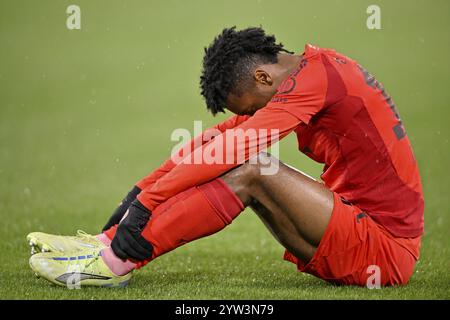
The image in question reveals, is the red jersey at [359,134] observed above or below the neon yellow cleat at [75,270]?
above

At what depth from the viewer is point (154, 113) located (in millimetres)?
13180

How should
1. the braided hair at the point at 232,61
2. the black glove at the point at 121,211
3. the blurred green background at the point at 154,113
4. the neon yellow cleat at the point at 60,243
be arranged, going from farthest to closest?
the blurred green background at the point at 154,113, the black glove at the point at 121,211, the neon yellow cleat at the point at 60,243, the braided hair at the point at 232,61

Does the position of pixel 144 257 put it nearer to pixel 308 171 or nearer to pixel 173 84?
pixel 308 171

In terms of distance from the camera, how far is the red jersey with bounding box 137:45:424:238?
4.23 metres

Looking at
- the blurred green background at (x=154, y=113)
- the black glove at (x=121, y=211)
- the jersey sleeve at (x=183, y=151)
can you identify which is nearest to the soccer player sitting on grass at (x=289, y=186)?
the blurred green background at (x=154, y=113)

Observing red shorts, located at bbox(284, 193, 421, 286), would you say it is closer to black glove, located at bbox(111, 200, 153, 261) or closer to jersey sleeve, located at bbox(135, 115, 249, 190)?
black glove, located at bbox(111, 200, 153, 261)

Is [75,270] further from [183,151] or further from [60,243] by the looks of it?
[183,151]

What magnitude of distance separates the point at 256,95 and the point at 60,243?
4.31ft

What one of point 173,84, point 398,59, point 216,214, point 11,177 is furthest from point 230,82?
point 398,59

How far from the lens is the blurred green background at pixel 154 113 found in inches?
199

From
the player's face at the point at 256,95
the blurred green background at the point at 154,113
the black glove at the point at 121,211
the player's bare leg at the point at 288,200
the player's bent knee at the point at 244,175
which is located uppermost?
the player's face at the point at 256,95

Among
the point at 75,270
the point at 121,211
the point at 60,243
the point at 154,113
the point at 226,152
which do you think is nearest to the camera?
the point at 226,152

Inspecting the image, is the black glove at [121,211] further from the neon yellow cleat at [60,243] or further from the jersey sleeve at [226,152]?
the jersey sleeve at [226,152]

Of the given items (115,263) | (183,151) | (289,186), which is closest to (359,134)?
(289,186)
